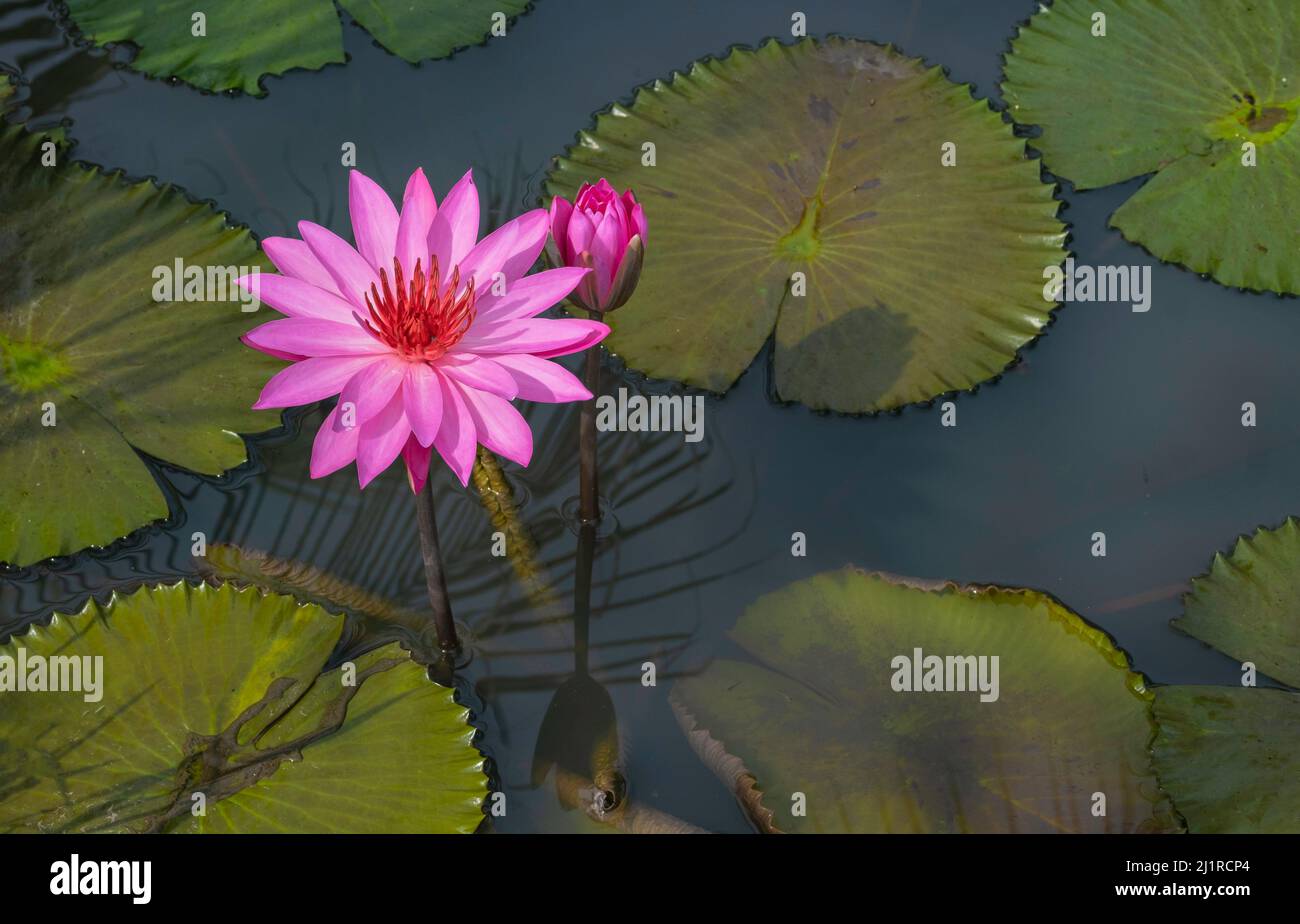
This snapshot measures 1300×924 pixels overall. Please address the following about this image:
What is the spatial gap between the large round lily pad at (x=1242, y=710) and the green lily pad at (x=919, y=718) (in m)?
0.10

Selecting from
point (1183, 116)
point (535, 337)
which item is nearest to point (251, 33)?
point (535, 337)

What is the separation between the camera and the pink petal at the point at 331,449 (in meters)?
2.43

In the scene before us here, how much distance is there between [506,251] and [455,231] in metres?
0.12

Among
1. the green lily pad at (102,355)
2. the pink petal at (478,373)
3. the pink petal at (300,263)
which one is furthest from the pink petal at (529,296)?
the green lily pad at (102,355)

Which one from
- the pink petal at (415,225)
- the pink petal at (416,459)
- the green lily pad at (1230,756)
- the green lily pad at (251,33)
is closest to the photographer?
the pink petal at (416,459)

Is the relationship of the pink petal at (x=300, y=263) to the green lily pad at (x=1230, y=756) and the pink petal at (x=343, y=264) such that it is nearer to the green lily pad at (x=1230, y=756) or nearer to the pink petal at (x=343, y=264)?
the pink petal at (x=343, y=264)

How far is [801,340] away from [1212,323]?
4.21 ft

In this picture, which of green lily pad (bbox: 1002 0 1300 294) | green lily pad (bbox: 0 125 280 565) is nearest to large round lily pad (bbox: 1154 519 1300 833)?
green lily pad (bbox: 1002 0 1300 294)

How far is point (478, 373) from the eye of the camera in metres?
2.54

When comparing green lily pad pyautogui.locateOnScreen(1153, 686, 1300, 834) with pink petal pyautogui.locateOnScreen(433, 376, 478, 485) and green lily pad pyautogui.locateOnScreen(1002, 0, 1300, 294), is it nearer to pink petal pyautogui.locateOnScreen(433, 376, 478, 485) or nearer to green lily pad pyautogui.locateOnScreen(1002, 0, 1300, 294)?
green lily pad pyautogui.locateOnScreen(1002, 0, 1300, 294)

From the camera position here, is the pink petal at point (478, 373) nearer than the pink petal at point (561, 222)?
Yes

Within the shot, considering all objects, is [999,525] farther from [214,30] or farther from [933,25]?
[214,30]

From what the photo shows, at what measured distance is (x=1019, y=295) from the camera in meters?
3.59
